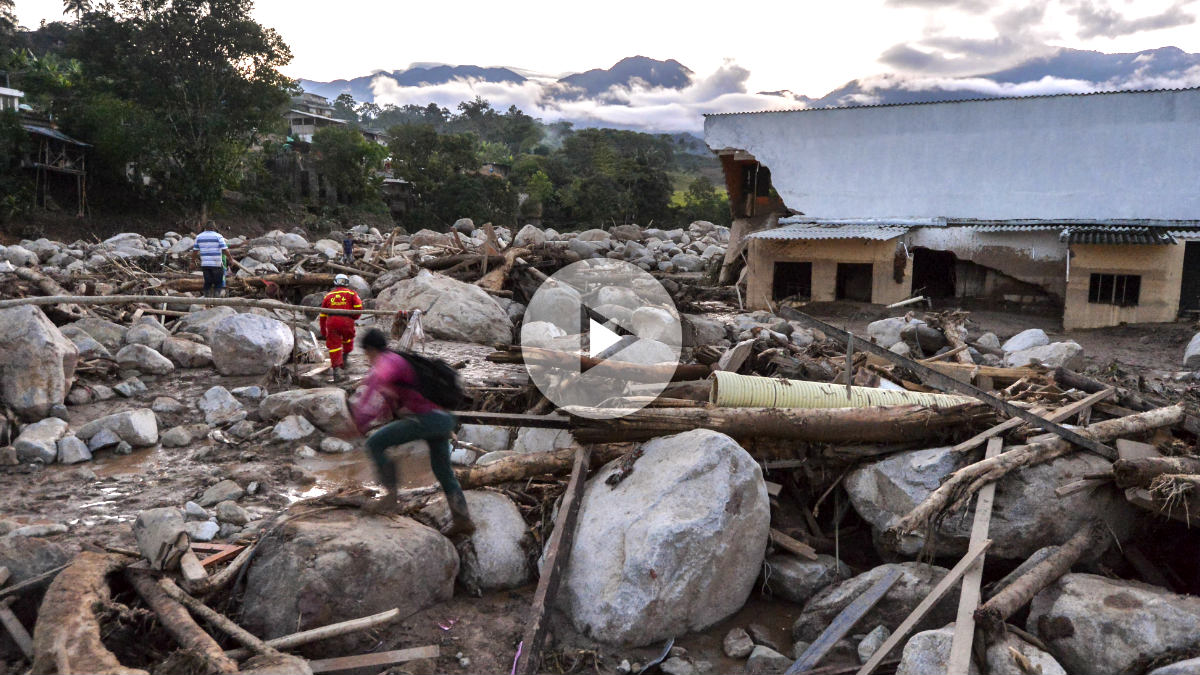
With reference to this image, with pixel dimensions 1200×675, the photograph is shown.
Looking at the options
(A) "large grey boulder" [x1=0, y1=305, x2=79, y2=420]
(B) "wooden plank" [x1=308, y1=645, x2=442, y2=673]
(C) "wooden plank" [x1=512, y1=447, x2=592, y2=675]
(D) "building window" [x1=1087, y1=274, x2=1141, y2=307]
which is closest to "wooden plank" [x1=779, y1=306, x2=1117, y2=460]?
(C) "wooden plank" [x1=512, y1=447, x2=592, y2=675]

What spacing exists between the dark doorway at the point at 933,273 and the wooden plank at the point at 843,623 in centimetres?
1564

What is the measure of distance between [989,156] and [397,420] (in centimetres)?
1764

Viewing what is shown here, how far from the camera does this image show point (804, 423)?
19.2 ft

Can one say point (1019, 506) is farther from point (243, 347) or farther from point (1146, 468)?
point (243, 347)

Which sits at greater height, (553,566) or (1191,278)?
(1191,278)

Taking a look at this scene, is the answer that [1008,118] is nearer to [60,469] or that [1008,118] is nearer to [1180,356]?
[1180,356]

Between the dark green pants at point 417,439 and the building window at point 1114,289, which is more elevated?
the building window at point 1114,289

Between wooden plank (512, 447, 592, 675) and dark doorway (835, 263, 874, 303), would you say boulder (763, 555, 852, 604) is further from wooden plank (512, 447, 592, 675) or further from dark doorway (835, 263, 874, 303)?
dark doorway (835, 263, 874, 303)

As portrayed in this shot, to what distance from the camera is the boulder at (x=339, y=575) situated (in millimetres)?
4449

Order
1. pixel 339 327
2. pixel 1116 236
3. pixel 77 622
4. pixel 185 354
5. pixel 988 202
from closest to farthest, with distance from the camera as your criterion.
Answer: pixel 77 622, pixel 339 327, pixel 185 354, pixel 1116 236, pixel 988 202

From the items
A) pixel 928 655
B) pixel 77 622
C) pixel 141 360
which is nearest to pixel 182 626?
pixel 77 622

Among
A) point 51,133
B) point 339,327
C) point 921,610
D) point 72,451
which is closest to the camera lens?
point 921,610

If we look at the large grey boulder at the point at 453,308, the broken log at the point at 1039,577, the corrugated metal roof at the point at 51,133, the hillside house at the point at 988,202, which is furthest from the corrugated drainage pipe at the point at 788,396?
the corrugated metal roof at the point at 51,133

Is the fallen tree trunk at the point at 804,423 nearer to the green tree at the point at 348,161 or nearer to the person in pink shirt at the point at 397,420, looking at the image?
the person in pink shirt at the point at 397,420
